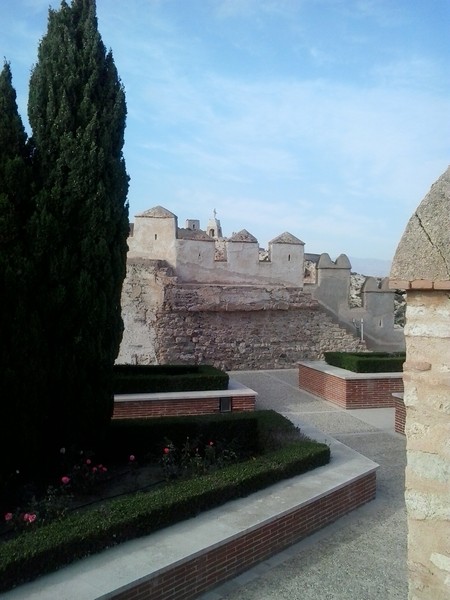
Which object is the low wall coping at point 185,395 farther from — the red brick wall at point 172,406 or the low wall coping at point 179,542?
the low wall coping at point 179,542

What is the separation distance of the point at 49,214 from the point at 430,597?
4727 mm

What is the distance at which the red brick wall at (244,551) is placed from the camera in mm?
3910

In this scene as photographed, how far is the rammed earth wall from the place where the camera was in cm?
1424

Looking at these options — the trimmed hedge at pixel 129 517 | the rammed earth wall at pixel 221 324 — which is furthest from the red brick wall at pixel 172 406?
the rammed earth wall at pixel 221 324

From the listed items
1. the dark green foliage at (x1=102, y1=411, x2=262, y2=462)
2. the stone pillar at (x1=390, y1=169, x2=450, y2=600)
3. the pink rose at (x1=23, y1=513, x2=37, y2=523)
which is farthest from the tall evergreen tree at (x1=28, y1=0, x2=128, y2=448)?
the stone pillar at (x1=390, y1=169, x2=450, y2=600)

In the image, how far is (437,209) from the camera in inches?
116

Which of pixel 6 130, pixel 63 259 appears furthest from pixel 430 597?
pixel 6 130

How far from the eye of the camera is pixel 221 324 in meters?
14.9

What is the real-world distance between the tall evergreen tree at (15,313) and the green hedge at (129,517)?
116 cm

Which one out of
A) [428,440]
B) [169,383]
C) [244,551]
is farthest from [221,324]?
[428,440]

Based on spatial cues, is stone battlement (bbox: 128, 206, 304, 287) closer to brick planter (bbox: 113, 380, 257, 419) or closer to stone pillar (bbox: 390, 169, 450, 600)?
brick planter (bbox: 113, 380, 257, 419)

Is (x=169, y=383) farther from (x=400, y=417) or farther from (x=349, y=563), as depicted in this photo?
(x=349, y=563)

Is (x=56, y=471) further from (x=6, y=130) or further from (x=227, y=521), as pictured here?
(x=6, y=130)

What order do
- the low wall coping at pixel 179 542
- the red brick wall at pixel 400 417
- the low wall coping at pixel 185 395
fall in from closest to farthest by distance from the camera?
1. the low wall coping at pixel 179 542
2. the low wall coping at pixel 185 395
3. the red brick wall at pixel 400 417
